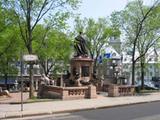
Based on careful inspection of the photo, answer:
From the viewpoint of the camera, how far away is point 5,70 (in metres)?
53.3

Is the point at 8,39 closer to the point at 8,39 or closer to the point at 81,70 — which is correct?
the point at 8,39

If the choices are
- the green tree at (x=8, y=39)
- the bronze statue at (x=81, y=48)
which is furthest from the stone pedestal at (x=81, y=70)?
the green tree at (x=8, y=39)

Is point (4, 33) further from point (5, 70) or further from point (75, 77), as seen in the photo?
point (5, 70)

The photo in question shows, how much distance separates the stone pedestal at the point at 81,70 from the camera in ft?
109

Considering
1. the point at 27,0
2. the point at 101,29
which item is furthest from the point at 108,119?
the point at 101,29

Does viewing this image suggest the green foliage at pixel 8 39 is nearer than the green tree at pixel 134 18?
Yes

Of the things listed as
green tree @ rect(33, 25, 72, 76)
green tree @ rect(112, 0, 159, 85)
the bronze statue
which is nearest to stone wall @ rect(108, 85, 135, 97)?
the bronze statue

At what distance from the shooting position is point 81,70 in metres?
33.8

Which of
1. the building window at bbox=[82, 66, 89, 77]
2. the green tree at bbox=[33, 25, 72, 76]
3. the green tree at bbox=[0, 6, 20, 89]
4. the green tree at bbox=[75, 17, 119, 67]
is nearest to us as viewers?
the green tree at bbox=[0, 6, 20, 89]

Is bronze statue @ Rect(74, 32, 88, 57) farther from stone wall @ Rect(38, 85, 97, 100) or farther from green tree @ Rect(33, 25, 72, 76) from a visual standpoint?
green tree @ Rect(33, 25, 72, 76)

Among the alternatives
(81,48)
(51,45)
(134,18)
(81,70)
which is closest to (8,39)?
(81,48)

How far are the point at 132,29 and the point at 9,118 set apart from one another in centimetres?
2857

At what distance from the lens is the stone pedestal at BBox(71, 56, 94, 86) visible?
33.2 m

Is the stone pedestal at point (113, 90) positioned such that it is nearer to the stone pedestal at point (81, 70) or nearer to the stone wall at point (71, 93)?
the stone wall at point (71, 93)
